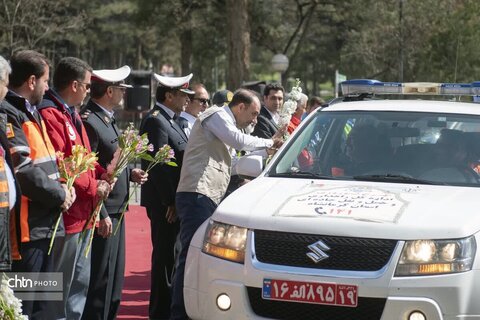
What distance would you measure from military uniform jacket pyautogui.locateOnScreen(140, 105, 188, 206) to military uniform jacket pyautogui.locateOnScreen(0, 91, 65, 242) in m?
2.17

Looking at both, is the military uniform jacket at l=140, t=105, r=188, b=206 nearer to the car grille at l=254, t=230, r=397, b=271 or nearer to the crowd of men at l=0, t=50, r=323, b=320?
the crowd of men at l=0, t=50, r=323, b=320

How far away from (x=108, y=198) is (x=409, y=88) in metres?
2.57

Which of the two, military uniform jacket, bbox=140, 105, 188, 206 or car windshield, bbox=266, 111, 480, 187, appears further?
military uniform jacket, bbox=140, 105, 188, 206

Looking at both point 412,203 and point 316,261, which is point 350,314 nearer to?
point 316,261

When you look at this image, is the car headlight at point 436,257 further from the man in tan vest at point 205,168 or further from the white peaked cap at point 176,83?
the white peaked cap at point 176,83

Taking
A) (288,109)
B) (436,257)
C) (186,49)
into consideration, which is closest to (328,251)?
(436,257)

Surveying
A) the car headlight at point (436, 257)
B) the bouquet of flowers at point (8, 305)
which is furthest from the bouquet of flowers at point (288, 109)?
the bouquet of flowers at point (8, 305)

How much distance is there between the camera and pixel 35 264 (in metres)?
5.73

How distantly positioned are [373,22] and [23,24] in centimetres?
1494

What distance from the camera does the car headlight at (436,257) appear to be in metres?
5.34

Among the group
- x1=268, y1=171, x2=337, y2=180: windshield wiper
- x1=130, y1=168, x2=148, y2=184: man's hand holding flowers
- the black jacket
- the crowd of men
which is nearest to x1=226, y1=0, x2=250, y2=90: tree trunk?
the crowd of men

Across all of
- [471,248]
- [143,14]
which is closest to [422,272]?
[471,248]

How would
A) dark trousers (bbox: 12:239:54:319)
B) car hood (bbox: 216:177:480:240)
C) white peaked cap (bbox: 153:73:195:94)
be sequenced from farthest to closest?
white peaked cap (bbox: 153:73:195:94)
dark trousers (bbox: 12:239:54:319)
car hood (bbox: 216:177:480:240)

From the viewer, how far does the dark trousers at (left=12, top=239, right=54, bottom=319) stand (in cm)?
568
